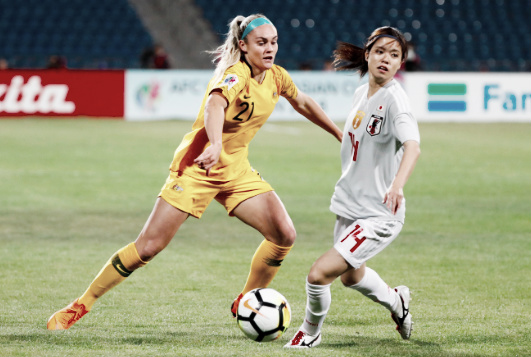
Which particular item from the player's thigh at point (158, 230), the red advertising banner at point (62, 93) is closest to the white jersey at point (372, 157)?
the player's thigh at point (158, 230)

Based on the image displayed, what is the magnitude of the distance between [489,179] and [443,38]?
16.8m

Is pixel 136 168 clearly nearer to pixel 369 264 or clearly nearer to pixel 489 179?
pixel 489 179

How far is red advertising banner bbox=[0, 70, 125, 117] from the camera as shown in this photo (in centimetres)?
2189

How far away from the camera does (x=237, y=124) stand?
5516 millimetres

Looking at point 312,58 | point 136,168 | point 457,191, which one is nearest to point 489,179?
point 457,191

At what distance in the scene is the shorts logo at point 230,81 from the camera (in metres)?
5.21

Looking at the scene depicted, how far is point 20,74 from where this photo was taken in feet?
70.9

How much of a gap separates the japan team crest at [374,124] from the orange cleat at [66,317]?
2.12 m

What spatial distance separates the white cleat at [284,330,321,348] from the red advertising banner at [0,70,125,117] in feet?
59.1

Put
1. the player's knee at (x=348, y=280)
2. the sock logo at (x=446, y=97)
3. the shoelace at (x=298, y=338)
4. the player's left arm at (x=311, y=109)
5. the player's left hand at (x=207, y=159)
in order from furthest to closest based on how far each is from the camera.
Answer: the sock logo at (x=446, y=97)
the player's left arm at (x=311, y=109)
the player's knee at (x=348, y=280)
the shoelace at (x=298, y=338)
the player's left hand at (x=207, y=159)

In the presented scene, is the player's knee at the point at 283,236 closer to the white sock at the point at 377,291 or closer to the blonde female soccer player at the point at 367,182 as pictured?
the blonde female soccer player at the point at 367,182

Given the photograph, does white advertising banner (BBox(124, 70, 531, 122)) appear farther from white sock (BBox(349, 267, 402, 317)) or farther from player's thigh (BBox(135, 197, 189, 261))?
white sock (BBox(349, 267, 402, 317))

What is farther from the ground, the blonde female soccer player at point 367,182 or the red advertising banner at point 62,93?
the blonde female soccer player at point 367,182

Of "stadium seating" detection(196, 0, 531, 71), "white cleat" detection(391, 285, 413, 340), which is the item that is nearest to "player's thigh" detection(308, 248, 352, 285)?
"white cleat" detection(391, 285, 413, 340)
